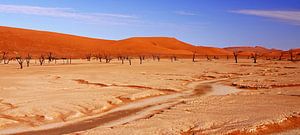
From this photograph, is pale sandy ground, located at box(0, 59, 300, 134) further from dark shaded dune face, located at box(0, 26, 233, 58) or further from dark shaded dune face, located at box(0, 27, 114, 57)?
dark shaded dune face, located at box(0, 27, 114, 57)

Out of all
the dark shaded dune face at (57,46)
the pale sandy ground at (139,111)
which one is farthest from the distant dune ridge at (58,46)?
the pale sandy ground at (139,111)

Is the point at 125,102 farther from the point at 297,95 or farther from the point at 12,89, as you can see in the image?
the point at 297,95

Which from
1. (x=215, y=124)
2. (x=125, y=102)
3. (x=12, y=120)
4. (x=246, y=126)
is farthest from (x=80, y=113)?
(x=246, y=126)

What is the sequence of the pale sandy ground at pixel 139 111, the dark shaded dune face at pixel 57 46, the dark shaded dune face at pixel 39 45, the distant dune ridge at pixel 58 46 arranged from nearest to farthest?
the pale sandy ground at pixel 139 111 → the dark shaded dune face at pixel 39 45 → the dark shaded dune face at pixel 57 46 → the distant dune ridge at pixel 58 46

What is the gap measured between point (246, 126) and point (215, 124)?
1186 mm


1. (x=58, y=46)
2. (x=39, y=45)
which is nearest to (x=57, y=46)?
(x=58, y=46)

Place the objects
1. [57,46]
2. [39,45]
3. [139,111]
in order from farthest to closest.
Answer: [57,46]
[39,45]
[139,111]

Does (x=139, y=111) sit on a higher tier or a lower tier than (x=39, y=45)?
lower

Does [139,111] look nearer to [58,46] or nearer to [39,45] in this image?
[39,45]

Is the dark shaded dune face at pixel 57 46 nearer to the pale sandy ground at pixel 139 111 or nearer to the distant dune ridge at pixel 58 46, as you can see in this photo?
the distant dune ridge at pixel 58 46

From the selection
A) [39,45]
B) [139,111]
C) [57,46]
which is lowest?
[139,111]

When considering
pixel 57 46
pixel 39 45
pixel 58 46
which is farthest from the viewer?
pixel 58 46

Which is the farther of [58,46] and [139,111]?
[58,46]

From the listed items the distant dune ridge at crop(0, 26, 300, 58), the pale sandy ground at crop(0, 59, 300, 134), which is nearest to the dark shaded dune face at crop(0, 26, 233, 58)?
the distant dune ridge at crop(0, 26, 300, 58)
